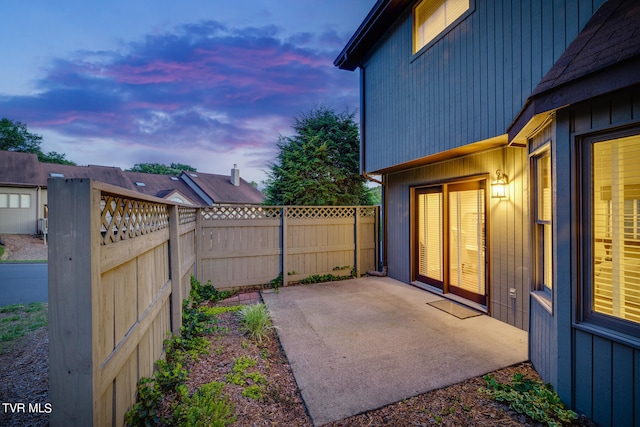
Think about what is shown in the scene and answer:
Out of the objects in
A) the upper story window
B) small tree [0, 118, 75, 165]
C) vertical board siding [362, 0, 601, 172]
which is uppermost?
small tree [0, 118, 75, 165]

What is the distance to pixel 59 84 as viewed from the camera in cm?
1394

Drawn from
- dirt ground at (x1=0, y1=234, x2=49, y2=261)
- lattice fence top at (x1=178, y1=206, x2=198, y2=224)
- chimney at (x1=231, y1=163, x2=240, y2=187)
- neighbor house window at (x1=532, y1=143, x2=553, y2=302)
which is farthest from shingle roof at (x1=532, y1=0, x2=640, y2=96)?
chimney at (x1=231, y1=163, x2=240, y2=187)

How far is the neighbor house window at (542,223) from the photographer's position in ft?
9.06

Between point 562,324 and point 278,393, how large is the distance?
247cm

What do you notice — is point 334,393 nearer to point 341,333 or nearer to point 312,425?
point 312,425

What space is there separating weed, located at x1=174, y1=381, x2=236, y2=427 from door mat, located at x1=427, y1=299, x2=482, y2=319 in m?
3.51

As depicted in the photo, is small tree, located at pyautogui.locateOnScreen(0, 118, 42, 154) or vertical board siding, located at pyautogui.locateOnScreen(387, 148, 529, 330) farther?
small tree, located at pyautogui.locateOnScreen(0, 118, 42, 154)

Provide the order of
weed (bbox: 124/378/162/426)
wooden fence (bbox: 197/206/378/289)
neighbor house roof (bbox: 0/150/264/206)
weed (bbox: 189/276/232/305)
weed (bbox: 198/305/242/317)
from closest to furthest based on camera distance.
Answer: weed (bbox: 124/378/162/426) → weed (bbox: 198/305/242/317) → weed (bbox: 189/276/232/305) → wooden fence (bbox: 197/206/378/289) → neighbor house roof (bbox: 0/150/264/206)

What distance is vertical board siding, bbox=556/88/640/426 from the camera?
184cm

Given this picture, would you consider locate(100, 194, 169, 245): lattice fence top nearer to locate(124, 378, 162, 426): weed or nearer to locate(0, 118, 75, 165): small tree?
locate(124, 378, 162, 426): weed

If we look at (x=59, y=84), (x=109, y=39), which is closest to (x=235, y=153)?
(x=59, y=84)

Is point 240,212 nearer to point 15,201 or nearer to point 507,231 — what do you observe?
point 507,231

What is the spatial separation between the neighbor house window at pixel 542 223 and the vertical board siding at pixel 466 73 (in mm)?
758

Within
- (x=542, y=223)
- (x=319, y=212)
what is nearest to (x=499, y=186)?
(x=542, y=223)
